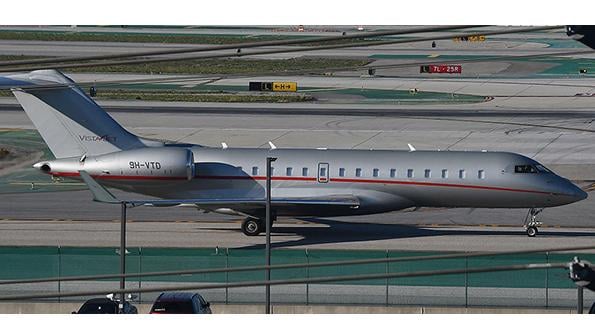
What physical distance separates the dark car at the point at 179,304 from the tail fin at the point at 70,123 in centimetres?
1472

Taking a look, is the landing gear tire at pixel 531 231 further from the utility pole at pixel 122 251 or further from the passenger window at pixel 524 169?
the utility pole at pixel 122 251

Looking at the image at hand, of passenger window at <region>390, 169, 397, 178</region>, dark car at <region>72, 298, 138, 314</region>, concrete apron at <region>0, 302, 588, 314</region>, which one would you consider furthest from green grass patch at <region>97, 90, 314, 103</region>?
dark car at <region>72, 298, 138, 314</region>

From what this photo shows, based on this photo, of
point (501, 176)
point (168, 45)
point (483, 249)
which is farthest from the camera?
point (168, 45)

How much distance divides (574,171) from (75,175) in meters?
21.3

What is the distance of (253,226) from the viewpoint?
39969mm

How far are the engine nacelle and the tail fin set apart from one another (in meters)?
0.61

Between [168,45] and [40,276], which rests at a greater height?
[168,45]

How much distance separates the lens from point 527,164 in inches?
1592

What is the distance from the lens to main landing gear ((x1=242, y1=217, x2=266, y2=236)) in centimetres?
3997

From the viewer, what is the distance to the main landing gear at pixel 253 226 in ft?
131

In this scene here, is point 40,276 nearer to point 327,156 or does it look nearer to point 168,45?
point 327,156

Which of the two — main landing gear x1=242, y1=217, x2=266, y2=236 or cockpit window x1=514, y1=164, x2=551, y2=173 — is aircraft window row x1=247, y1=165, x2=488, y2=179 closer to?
cockpit window x1=514, y1=164, x2=551, y2=173

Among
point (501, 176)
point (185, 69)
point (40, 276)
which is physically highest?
point (185, 69)

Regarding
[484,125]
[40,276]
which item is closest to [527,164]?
[40,276]
